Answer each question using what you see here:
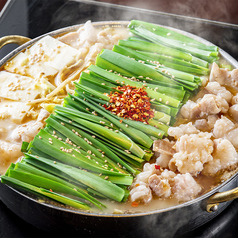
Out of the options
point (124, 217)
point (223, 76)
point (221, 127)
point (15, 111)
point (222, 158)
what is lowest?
point (124, 217)

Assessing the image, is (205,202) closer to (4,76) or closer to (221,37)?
(4,76)

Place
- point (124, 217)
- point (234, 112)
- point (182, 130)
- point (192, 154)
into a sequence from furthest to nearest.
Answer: point (234, 112)
point (182, 130)
point (192, 154)
point (124, 217)

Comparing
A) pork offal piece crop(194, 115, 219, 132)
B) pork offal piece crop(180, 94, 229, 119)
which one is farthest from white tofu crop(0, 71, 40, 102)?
pork offal piece crop(194, 115, 219, 132)

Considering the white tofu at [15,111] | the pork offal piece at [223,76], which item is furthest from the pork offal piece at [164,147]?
the white tofu at [15,111]

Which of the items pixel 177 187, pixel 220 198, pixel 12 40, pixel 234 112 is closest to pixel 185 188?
pixel 177 187

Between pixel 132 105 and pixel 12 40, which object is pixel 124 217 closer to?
pixel 132 105

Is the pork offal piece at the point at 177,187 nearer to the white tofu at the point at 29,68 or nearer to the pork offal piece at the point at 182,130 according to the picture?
the pork offal piece at the point at 182,130

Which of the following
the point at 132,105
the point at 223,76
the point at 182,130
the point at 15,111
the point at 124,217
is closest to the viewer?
the point at 124,217

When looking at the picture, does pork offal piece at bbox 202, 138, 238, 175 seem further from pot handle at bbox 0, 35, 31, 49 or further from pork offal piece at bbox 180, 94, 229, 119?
pot handle at bbox 0, 35, 31, 49
